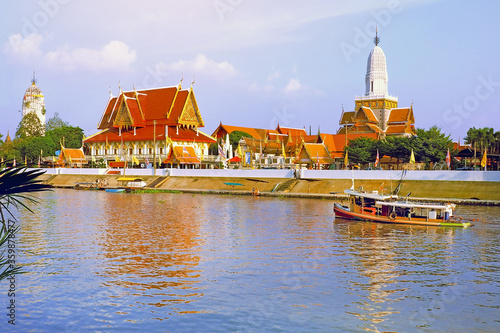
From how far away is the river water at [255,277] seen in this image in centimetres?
1472

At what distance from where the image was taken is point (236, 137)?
99875 mm

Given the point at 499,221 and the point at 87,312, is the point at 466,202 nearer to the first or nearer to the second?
the point at 499,221

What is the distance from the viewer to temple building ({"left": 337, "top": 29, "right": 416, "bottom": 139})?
96438mm

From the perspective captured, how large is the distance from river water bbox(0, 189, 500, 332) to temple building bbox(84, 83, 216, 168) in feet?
181

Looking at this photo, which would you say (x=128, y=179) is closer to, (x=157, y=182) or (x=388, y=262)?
(x=157, y=182)

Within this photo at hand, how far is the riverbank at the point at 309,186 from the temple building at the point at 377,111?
118ft

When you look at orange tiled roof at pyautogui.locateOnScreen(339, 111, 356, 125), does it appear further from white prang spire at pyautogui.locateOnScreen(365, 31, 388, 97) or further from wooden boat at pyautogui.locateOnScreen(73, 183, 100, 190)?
wooden boat at pyautogui.locateOnScreen(73, 183, 100, 190)

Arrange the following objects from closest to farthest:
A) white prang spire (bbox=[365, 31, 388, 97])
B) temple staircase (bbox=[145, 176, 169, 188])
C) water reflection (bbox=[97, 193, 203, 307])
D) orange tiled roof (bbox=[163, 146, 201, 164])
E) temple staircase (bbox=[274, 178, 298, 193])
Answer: water reflection (bbox=[97, 193, 203, 307]), temple staircase (bbox=[274, 178, 298, 193]), temple staircase (bbox=[145, 176, 169, 188]), orange tiled roof (bbox=[163, 146, 201, 164]), white prang spire (bbox=[365, 31, 388, 97])

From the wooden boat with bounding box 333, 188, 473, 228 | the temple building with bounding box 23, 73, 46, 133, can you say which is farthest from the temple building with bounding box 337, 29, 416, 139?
the temple building with bounding box 23, 73, 46, 133

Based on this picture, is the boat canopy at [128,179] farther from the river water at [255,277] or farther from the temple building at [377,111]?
the temple building at [377,111]

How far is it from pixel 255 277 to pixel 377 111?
87317 millimetres

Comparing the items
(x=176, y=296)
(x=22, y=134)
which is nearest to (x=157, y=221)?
(x=176, y=296)

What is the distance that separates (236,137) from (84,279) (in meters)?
81.6

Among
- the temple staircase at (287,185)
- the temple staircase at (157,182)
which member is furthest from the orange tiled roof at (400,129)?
A: the temple staircase at (157,182)
